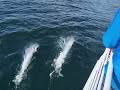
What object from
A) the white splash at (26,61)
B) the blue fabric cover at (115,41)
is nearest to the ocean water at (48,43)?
the white splash at (26,61)

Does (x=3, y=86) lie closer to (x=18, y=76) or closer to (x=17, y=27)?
(x=18, y=76)

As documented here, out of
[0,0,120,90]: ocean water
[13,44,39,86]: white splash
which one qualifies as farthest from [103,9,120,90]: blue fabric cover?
[13,44,39,86]: white splash

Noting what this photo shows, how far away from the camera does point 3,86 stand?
13.3m

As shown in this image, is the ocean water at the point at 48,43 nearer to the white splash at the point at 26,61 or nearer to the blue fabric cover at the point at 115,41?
the white splash at the point at 26,61

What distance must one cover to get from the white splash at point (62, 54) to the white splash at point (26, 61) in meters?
2.01

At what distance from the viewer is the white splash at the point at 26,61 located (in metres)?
13.9

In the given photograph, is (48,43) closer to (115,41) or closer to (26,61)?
(26,61)

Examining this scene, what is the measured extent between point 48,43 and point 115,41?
13437 millimetres

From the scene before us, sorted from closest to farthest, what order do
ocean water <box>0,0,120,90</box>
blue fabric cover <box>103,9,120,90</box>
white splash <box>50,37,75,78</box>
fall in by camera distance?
blue fabric cover <box>103,9,120,90</box> < ocean water <box>0,0,120,90</box> < white splash <box>50,37,75,78</box>

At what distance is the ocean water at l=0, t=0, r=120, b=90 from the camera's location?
46.9 ft

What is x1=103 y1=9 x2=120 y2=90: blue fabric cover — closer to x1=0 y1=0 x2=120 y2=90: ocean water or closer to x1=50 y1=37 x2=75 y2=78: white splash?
x1=0 y1=0 x2=120 y2=90: ocean water

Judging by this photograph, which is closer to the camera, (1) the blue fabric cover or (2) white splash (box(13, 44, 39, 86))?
(1) the blue fabric cover

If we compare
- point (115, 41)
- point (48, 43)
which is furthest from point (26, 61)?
point (115, 41)

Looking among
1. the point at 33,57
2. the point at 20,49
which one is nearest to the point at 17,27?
the point at 20,49
